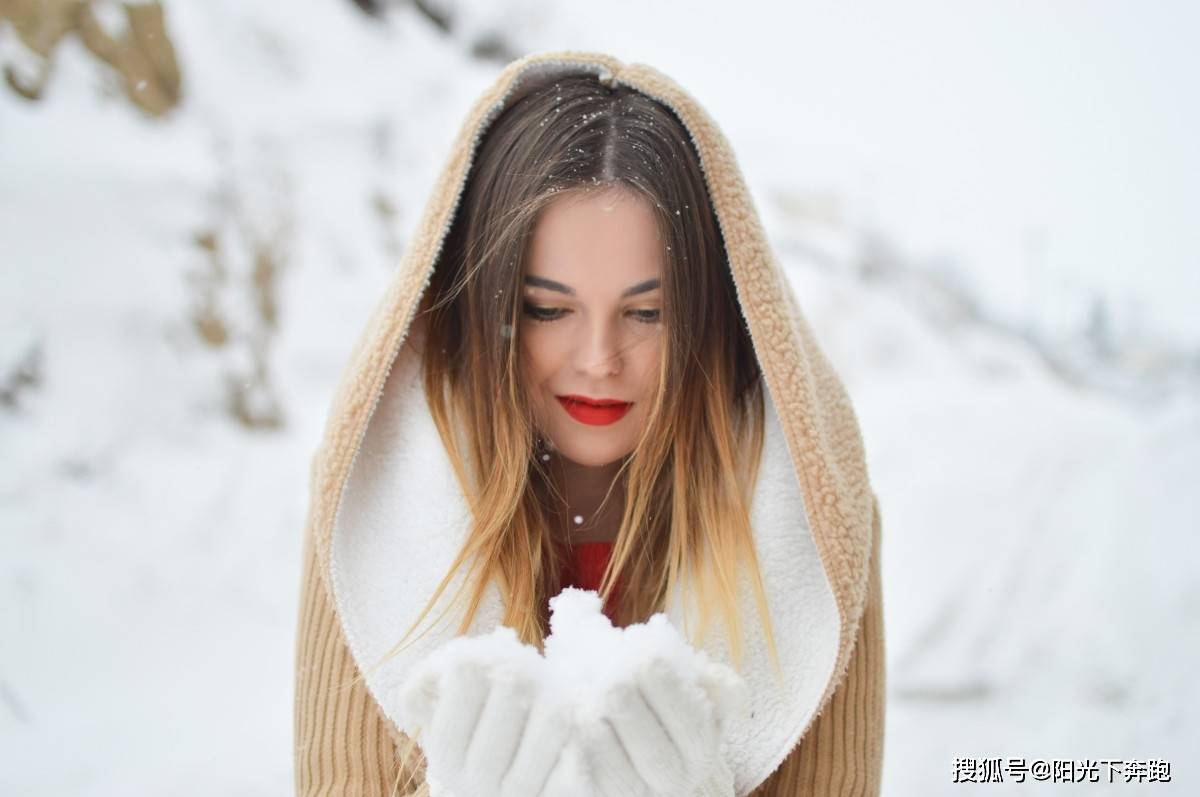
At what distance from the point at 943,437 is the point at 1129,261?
2.08 feet

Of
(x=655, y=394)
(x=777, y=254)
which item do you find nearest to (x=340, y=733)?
(x=655, y=394)

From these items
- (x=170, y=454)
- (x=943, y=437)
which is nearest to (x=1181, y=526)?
(x=943, y=437)

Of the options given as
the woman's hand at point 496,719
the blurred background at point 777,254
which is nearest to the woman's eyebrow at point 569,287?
the woman's hand at point 496,719

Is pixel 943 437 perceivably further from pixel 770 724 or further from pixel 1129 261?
pixel 770 724

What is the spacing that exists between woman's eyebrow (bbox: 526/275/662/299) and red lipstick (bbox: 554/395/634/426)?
108 mm

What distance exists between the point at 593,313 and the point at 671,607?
30 centimetres

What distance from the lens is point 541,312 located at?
0.87m

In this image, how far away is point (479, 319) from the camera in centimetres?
90

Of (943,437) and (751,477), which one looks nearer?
(751,477)

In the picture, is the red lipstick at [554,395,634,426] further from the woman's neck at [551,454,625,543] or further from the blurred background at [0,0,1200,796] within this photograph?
the blurred background at [0,0,1200,796]

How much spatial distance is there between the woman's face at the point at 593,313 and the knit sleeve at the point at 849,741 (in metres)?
0.33

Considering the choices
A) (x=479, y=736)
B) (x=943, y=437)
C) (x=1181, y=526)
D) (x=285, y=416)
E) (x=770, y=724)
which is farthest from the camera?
(x=943, y=437)

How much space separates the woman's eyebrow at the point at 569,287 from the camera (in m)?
0.83

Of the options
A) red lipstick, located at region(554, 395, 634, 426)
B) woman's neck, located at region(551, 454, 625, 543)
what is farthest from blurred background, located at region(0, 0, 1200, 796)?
red lipstick, located at region(554, 395, 634, 426)
